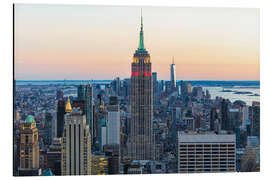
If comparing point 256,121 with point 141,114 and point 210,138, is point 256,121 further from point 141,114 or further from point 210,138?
point 141,114

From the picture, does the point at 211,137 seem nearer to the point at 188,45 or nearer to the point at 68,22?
the point at 188,45

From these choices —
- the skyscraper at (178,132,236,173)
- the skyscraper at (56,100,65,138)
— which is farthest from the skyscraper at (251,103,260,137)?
the skyscraper at (56,100,65,138)

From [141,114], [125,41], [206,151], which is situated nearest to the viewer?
[125,41]

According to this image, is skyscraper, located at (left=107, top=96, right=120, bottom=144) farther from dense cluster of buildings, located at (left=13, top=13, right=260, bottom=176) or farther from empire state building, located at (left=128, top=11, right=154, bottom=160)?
empire state building, located at (left=128, top=11, right=154, bottom=160)

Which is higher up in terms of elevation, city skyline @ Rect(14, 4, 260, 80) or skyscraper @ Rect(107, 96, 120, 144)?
city skyline @ Rect(14, 4, 260, 80)

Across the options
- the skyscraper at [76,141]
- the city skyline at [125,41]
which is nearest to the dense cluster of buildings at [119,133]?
the skyscraper at [76,141]

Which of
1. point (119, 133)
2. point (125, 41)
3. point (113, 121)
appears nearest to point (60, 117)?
point (113, 121)

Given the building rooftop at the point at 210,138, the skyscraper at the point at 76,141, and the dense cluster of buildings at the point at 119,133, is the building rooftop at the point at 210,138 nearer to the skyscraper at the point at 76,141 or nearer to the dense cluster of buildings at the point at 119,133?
the dense cluster of buildings at the point at 119,133
